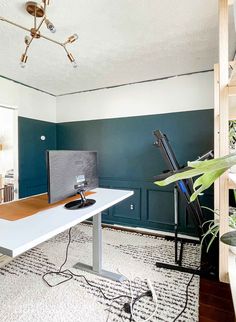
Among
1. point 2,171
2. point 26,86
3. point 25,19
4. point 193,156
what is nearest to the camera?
point 25,19

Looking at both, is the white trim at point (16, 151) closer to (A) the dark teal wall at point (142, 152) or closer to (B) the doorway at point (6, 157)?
(B) the doorway at point (6, 157)

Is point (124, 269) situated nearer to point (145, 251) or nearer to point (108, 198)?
point (145, 251)

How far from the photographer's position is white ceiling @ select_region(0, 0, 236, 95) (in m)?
1.59

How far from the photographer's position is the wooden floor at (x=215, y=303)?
1.46m

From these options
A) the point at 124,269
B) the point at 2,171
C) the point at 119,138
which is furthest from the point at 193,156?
the point at 2,171

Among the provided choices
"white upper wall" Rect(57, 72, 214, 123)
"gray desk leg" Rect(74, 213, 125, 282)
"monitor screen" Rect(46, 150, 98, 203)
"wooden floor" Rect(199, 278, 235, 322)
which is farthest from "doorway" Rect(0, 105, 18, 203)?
"wooden floor" Rect(199, 278, 235, 322)

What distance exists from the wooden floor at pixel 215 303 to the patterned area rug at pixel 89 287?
55 mm

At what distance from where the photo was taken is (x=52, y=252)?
97.1 inches

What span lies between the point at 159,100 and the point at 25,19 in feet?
6.80

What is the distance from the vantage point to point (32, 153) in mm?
3414

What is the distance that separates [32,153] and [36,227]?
2.57 meters

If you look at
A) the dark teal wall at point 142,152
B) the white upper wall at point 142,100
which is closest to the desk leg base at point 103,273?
the dark teal wall at point 142,152

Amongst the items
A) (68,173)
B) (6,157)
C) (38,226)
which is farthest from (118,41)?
(6,157)

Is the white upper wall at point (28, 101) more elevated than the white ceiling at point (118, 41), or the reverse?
the white ceiling at point (118, 41)
